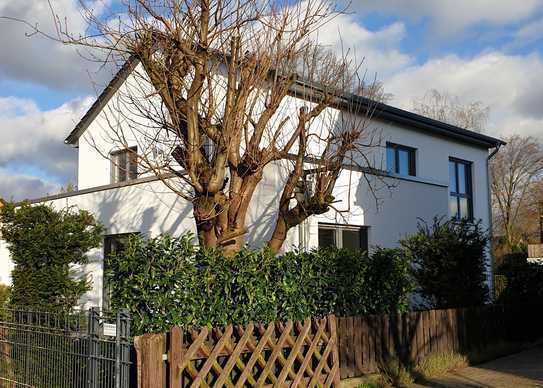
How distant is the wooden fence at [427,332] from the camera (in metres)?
10.3

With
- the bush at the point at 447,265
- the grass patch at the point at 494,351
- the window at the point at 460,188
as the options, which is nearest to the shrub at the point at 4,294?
the bush at the point at 447,265

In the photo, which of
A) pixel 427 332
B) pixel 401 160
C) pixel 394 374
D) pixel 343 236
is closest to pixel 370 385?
pixel 394 374

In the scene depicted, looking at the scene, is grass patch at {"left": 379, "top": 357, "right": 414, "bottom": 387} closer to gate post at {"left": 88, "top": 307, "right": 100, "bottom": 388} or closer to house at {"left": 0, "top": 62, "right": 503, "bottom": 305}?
house at {"left": 0, "top": 62, "right": 503, "bottom": 305}

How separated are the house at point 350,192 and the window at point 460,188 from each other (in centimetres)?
3

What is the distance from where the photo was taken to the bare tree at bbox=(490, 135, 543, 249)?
147ft

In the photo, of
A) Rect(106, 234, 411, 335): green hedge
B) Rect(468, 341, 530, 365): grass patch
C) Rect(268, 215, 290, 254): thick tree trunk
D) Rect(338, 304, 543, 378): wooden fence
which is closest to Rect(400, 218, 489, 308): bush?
Rect(338, 304, 543, 378): wooden fence

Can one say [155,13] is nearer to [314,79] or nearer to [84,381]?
[314,79]

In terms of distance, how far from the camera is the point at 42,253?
13.3 m

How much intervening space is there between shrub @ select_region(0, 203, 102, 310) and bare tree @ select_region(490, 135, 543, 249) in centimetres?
3578

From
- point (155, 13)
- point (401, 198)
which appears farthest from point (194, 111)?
point (401, 198)

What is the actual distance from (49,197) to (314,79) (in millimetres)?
8841

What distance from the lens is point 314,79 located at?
463 inches

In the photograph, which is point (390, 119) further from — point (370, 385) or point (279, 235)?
point (370, 385)

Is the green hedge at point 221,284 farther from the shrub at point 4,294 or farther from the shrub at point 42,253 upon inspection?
the shrub at point 4,294
